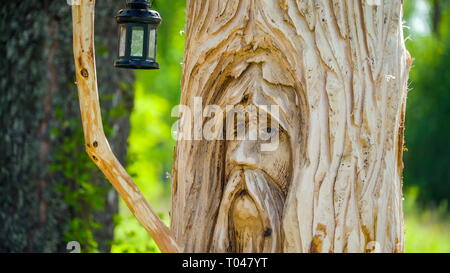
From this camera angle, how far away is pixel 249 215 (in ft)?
9.23

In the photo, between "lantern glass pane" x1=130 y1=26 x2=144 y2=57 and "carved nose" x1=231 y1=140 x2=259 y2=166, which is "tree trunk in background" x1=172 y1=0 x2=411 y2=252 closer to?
"carved nose" x1=231 y1=140 x2=259 y2=166

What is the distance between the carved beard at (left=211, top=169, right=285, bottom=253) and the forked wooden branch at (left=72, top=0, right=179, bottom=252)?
8.8 inches

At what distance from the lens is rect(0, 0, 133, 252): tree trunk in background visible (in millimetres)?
5332

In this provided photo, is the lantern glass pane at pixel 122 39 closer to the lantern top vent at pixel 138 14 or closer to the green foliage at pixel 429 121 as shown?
the lantern top vent at pixel 138 14

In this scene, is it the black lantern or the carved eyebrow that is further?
the black lantern

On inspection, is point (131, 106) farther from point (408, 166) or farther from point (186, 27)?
point (408, 166)

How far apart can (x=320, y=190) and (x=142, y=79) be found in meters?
15.7

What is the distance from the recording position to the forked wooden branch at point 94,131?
110 inches

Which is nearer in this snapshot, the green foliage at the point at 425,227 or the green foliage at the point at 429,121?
the green foliage at the point at 425,227

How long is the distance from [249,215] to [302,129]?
0.41 m

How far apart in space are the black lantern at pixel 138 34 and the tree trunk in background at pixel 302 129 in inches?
7.1

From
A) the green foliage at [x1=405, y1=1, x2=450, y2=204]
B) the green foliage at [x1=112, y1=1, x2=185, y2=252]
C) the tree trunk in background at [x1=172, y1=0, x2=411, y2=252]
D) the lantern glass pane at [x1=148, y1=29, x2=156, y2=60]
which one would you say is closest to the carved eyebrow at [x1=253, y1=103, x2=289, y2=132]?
the tree trunk in background at [x1=172, y1=0, x2=411, y2=252]

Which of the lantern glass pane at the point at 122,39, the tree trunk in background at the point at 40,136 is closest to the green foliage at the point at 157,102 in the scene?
the tree trunk in background at the point at 40,136
